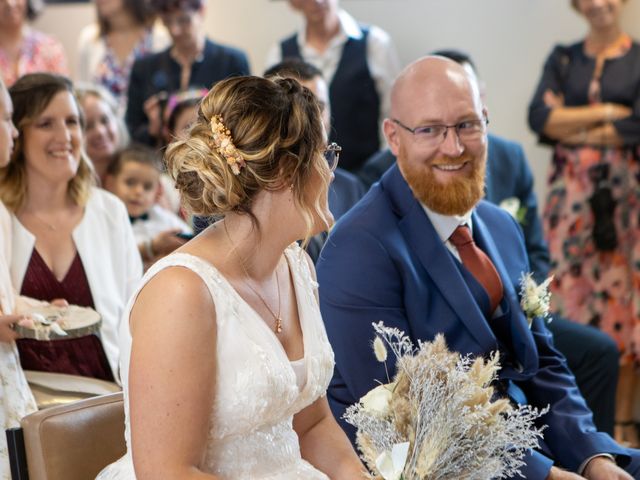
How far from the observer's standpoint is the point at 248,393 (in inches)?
82.0

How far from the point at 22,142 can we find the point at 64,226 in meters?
0.34

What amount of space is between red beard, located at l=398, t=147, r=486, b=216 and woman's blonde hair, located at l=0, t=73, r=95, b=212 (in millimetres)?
1272

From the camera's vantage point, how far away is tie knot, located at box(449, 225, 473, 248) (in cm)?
307

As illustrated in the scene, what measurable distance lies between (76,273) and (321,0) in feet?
8.88

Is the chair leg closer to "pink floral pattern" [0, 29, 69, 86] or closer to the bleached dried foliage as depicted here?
the bleached dried foliage

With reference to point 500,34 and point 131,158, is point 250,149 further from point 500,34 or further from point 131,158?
point 500,34

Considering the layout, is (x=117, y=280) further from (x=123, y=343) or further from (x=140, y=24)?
(x=140, y=24)

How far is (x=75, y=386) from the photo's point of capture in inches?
130

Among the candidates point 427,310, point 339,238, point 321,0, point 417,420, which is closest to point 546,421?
point 427,310

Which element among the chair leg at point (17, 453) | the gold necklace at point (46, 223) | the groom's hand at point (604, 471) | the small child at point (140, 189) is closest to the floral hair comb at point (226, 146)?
the chair leg at point (17, 453)

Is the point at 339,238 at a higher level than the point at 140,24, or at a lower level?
lower

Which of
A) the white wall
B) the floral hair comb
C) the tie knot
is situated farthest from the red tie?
the white wall

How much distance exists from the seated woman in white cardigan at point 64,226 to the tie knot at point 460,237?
48.8 inches

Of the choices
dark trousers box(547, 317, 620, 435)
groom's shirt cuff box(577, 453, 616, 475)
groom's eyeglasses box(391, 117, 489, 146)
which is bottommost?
dark trousers box(547, 317, 620, 435)
